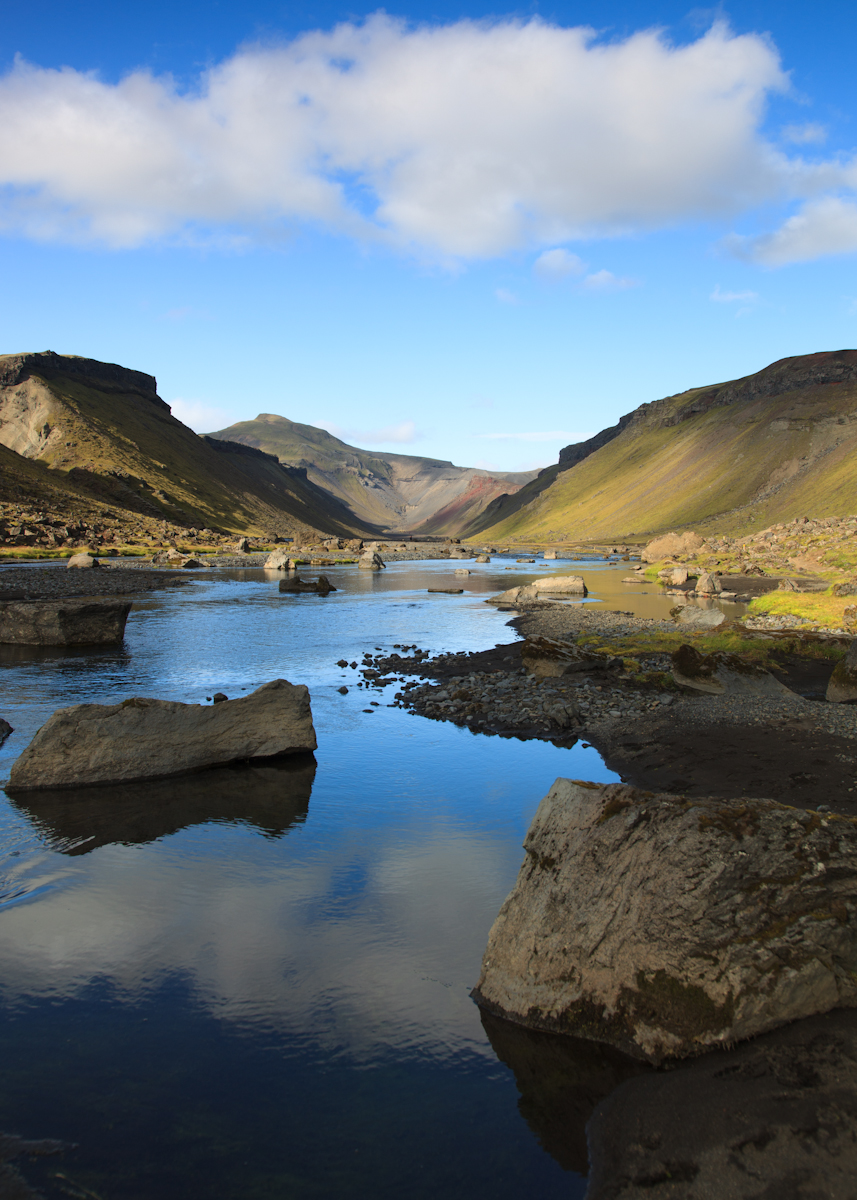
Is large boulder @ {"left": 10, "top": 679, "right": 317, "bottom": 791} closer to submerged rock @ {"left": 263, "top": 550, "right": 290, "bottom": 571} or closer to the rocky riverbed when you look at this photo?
the rocky riverbed

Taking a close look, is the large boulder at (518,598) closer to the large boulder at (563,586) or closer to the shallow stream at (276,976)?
the large boulder at (563,586)

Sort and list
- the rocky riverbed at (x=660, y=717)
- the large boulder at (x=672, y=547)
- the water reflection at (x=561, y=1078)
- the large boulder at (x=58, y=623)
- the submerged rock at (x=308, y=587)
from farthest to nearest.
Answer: the large boulder at (x=672, y=547), the submerged rock at (x=308, y=587), the large boulder at (x=58, y=623), the rocky riverbed at (x=660, y=717), the water reflection at (x=561, y=1078)

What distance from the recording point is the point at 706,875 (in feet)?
24.3

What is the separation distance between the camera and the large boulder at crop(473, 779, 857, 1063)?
700 centimetres

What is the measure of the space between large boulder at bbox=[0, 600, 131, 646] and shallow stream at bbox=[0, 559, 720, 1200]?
14.4 meters

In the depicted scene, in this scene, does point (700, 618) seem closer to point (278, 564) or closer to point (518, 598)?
point (518, 598)

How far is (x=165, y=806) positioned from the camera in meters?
14.7

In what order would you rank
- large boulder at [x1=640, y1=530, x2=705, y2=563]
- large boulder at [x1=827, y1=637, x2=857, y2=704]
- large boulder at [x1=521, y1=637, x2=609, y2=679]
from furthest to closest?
large boulder at [x1=640, y1=530, x2=705, y2=563] < large boulder at [x1=521, y1=637, x2=609, y2=679] < large boulder at [x1=827, y1=637, x2=857, y2=704]

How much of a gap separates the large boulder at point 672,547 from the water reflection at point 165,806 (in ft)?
312

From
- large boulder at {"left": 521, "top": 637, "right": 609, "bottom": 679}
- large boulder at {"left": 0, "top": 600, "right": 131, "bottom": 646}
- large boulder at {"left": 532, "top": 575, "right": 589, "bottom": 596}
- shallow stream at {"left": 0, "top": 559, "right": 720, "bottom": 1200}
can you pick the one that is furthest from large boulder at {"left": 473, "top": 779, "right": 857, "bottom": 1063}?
large boulder at {"left": 532, "top": 575, "right": 589, "bottom": 596}

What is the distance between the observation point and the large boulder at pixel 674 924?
7000 mm

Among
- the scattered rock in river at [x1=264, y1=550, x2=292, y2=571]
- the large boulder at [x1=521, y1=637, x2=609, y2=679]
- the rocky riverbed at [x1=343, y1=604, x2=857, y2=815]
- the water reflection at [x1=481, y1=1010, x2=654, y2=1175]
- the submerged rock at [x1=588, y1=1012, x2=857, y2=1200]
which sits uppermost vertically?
the scattered rock in river at [x1=264, y1=550, x2=292, y2=571]

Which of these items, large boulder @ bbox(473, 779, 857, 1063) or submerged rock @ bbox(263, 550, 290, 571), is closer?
large boulder @ bbox(473, 779, 857, 1063)

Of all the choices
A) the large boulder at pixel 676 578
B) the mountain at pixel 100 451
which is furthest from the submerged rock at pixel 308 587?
the mountain at pixel 100 451
